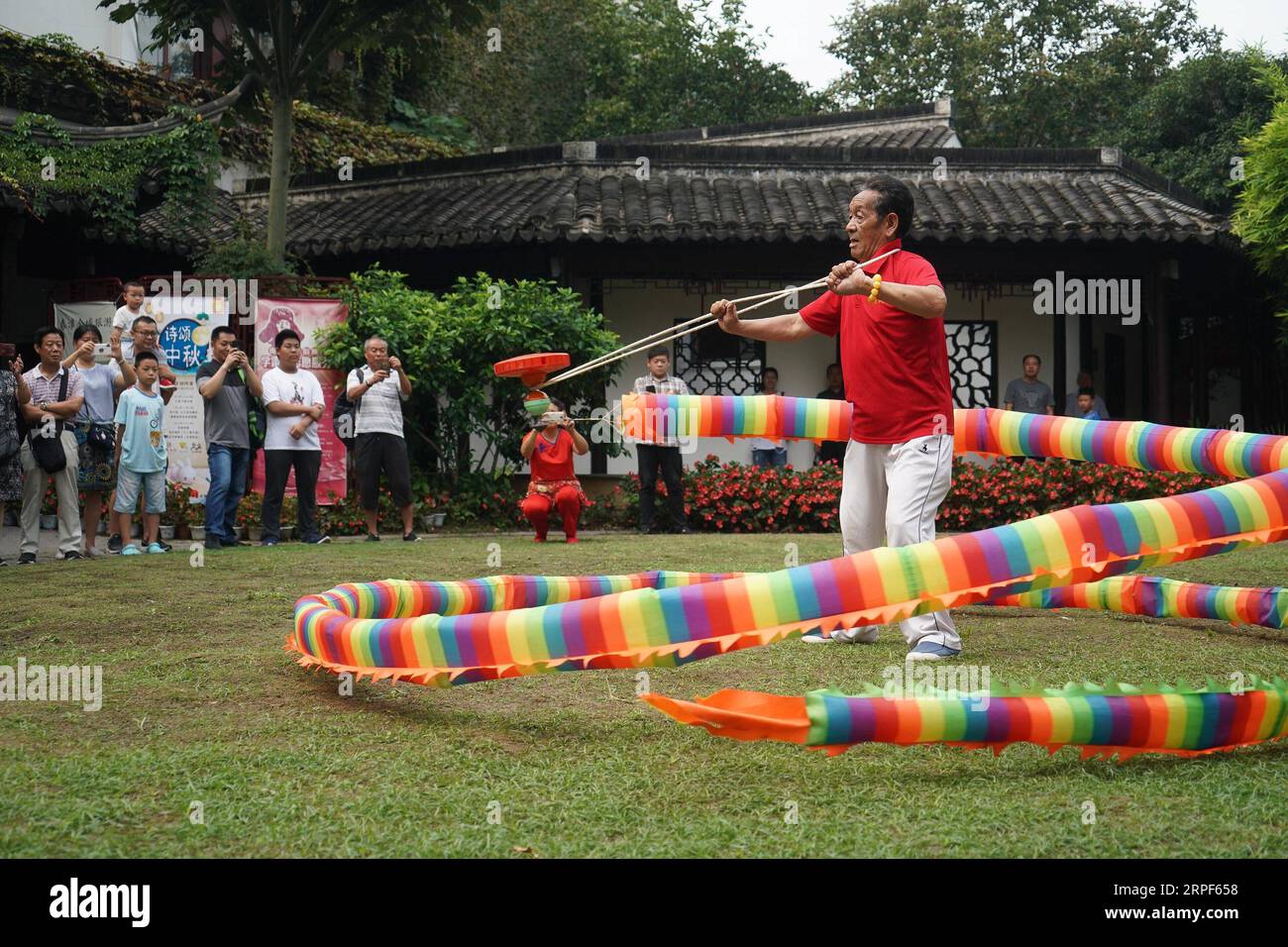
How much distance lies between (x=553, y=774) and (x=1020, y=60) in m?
35.9

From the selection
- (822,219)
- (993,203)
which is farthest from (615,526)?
(993,203)

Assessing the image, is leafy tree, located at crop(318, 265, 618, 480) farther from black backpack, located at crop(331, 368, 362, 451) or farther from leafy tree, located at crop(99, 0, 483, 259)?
leafy tree, located at crop(99, 0, 483, 259)

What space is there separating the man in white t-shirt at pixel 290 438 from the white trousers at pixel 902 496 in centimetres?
702

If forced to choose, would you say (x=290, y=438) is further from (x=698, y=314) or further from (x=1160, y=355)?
(x=1160, y=355)

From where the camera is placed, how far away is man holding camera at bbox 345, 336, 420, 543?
12.4 metres

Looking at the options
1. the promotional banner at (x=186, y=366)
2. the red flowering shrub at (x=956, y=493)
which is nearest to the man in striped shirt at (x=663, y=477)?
the red flowering shrub at (x=956, y=493)

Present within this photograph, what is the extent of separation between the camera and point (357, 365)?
1409cm

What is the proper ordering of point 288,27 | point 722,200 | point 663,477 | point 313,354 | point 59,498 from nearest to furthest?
1. point 59,498
2. point 663,477
3. point 313,354
4. point 288,27
5. point 722,200

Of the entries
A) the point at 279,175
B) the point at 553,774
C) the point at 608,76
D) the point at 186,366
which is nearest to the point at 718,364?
the point at 279,175

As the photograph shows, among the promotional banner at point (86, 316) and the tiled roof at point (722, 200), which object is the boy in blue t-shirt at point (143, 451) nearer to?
the promotional banner at point (86, 316)

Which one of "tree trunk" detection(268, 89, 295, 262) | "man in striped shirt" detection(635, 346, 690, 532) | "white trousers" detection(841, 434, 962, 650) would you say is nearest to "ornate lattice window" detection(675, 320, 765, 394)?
"man in striped shirt" detection(635, 346, 690, 532)

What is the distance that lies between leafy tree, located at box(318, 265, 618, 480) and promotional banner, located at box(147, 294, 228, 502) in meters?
1.29

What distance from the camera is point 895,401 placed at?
19.5 ft

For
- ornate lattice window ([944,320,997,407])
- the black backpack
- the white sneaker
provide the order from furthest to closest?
ornate lattice window ([944,320,997,407]) < the black backpack < the white sneaker
